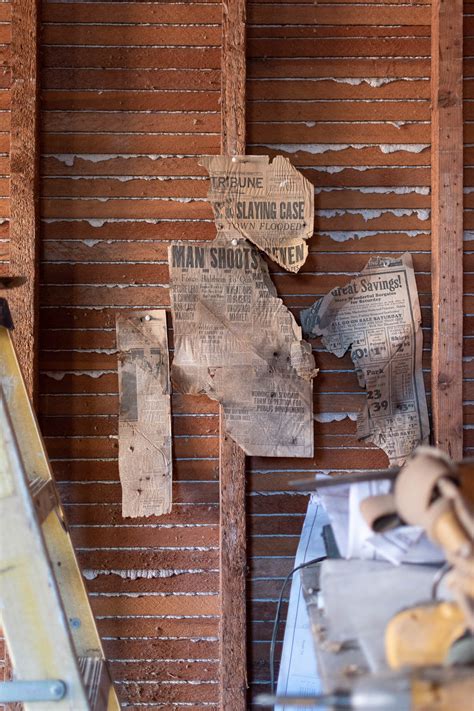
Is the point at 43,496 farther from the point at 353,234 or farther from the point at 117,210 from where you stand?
the point at 353,234

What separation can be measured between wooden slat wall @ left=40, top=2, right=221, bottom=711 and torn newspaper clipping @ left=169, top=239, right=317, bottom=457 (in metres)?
0.07

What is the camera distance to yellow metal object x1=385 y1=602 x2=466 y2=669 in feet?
2.94

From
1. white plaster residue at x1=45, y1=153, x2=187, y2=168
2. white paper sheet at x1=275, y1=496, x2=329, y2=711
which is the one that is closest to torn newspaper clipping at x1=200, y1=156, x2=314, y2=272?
white plaster residue at x1=45, y1=153, x2=187, y2=168

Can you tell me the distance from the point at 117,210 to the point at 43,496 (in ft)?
3.68

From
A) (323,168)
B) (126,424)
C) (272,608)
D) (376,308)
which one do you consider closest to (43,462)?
(126,424)

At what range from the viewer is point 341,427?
2.11m

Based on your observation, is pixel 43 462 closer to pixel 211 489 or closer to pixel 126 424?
pixel 126 424

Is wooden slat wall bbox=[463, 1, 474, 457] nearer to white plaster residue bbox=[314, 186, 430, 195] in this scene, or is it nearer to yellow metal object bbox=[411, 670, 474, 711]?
white plaster residue bbox=[314, 186, 430, 195]

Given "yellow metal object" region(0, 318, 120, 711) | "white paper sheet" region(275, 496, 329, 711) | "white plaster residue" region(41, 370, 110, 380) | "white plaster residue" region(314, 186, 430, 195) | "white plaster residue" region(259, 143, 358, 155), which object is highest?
"white plaster residue" region(259, 143, 358, 155)

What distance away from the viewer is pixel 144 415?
6.82ft

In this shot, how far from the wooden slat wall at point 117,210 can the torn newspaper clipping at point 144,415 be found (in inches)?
1.5

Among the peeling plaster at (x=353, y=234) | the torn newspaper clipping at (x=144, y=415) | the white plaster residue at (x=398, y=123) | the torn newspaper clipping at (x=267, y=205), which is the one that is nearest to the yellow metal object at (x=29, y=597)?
the torn newspaper clipping at (x=144, y=415)

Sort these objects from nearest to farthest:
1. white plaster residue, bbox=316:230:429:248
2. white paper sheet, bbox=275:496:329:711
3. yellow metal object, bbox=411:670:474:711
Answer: yellow metal object, bbox=411:670:474:711
white paper sheet, bbox=275:496:329:711
white plaster residue, bbox=316:230:429:248

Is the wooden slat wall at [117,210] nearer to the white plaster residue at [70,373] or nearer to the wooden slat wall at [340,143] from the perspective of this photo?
the white plaster residue at [70,373]
